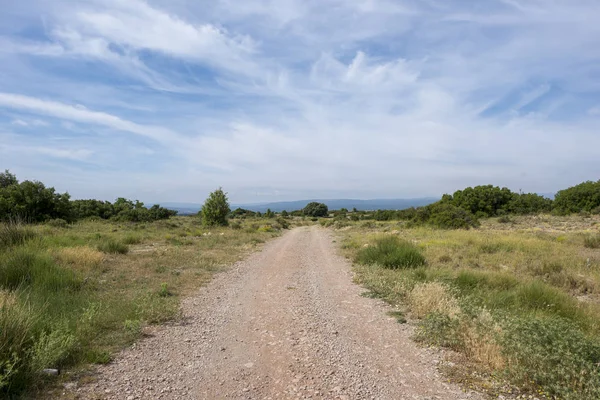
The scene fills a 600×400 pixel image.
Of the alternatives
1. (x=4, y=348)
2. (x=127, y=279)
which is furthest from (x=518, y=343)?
(x=127, y=279)

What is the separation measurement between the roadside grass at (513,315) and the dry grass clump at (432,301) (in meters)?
0.02

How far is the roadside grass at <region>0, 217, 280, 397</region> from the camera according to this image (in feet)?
12.8

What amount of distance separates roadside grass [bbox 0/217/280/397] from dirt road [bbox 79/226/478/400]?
504 millimetres

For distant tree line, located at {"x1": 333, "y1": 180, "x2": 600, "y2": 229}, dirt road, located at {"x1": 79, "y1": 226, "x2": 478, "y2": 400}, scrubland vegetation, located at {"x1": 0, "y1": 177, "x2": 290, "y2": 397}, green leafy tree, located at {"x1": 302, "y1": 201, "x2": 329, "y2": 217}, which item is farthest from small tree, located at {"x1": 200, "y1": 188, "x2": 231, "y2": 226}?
green leafy tree, located at {"x1": 302, "y1": 201, "x2": 329, "y2": 217}

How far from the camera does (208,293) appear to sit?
865 centimetres

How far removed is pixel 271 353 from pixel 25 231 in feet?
40.9

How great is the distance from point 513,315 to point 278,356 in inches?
156

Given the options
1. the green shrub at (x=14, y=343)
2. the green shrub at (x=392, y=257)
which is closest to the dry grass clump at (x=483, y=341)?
the green shrub at (x=14, y=343)

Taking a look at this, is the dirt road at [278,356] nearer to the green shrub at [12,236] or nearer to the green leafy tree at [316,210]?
the green shrub at [12,236]

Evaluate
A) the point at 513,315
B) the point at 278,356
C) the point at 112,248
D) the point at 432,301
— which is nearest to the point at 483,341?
the point at 513,315

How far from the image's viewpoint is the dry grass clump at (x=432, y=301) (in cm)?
624

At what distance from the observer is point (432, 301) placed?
6.72 metres

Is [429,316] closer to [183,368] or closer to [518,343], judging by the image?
[518,343]

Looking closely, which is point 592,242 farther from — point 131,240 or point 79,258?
point 131,240
